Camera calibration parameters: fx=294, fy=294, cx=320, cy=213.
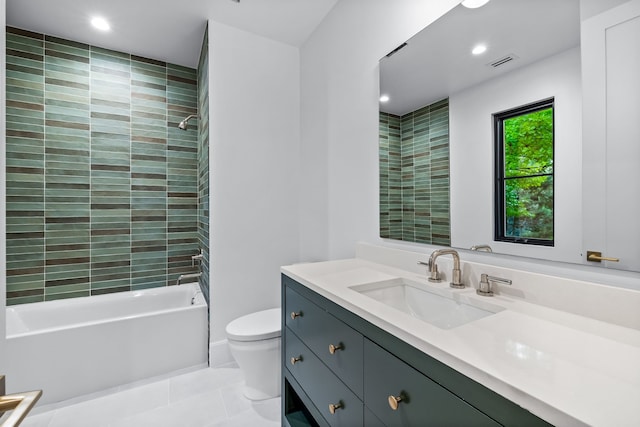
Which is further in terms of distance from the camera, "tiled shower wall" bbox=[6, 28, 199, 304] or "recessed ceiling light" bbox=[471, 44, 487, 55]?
"tiled shower wall" bbox=[6, 28, 199, 304]

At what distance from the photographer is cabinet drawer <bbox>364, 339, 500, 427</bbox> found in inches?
24.2

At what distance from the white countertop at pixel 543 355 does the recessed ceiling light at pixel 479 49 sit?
96 cm

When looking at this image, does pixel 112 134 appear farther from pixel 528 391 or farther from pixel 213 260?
pixel 528 391

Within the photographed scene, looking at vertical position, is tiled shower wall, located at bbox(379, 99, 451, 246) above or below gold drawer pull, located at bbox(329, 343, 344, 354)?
above

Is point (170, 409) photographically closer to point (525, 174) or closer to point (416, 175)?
point (416, 175)

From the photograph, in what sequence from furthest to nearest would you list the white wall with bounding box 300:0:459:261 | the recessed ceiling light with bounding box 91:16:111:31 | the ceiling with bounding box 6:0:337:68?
the recessed ceiling light with bounding box 91:16:111:31
the ceiling with bounding box 6:0:337:68
the white wall with bounding box 300:0:459:261

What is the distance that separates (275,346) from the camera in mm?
1886

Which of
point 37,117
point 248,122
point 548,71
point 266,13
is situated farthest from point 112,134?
point 548,71

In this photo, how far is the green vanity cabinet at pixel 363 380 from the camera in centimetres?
60

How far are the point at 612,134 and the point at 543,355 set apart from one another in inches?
26.1

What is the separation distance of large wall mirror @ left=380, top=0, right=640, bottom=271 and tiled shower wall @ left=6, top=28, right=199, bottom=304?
2253 mm

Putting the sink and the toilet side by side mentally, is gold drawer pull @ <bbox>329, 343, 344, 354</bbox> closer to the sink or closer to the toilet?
the sink

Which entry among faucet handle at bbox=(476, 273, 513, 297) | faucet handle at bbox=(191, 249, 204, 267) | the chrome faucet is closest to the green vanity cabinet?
faucet handle at bbox=(476, 273, 513, 297)

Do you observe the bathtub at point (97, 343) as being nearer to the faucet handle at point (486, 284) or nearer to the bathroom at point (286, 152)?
the bathroom at point (286, 152)
